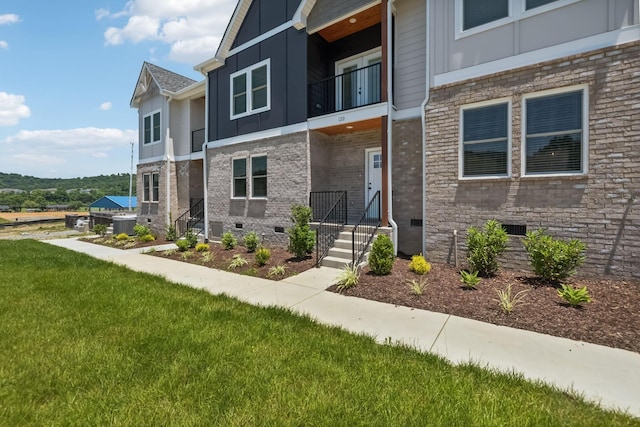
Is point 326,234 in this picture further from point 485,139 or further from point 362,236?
point 485,139

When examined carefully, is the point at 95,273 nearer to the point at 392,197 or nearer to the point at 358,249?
the point at 358,249

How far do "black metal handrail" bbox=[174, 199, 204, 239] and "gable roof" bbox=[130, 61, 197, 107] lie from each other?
614 centimetres

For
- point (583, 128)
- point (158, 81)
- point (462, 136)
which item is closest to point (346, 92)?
point (462, 136)

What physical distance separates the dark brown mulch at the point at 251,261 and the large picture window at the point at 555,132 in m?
5.81

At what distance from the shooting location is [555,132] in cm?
623

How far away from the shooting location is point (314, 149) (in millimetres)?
10156

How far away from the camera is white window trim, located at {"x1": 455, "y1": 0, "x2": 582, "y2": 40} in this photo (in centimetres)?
615

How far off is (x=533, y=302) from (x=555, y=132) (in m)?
3.74

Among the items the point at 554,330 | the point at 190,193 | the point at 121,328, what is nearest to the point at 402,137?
the point at 554,330

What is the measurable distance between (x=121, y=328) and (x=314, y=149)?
7.62m

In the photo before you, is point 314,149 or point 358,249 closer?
point 358,249

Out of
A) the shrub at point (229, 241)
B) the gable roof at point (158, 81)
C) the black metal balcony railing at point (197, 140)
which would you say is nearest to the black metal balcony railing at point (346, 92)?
the shrub at point (229, 241)

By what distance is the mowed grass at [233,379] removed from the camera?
2350mm

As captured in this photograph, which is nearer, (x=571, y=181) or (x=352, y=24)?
(x=571, y=181)
